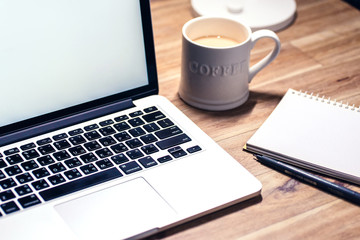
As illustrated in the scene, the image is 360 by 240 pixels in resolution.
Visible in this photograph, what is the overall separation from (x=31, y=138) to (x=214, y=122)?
0.29 m

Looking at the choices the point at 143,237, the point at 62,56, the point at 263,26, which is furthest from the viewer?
the point at 263,26

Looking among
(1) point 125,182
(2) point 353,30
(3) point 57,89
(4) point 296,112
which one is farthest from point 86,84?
(2) point 353,30

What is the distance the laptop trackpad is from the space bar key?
0.02m

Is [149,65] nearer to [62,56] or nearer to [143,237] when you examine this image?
[62,56]

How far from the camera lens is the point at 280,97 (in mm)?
885

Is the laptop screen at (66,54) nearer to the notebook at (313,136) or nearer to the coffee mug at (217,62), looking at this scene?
the coffee mug at (217,62)

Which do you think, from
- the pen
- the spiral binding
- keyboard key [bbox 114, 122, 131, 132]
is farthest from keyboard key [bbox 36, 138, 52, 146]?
the spiral binding

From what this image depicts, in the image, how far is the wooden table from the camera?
65 centimetres

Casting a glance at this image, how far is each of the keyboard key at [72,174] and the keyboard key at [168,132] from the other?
134 mm

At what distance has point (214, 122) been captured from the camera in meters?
0.83

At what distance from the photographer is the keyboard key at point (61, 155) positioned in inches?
27.7

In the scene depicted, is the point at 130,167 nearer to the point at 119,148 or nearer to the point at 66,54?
the point at 119,148

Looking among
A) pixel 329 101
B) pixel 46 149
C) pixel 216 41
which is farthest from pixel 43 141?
pixel 329 101

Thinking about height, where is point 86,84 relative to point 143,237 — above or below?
above
